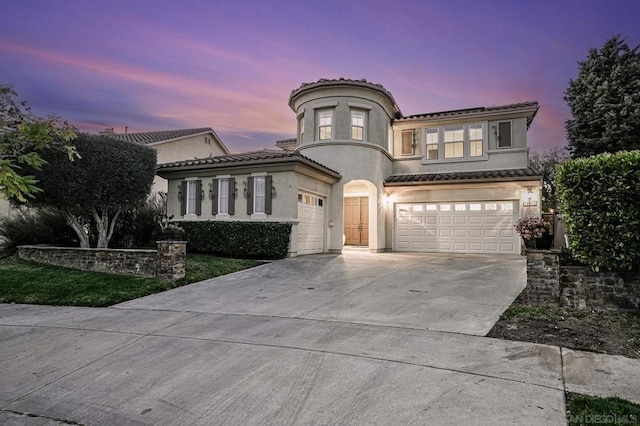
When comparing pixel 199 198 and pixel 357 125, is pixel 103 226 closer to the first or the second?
pixel 199 198

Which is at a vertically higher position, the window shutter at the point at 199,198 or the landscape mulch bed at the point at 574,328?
the window shutter at the point at 199,198

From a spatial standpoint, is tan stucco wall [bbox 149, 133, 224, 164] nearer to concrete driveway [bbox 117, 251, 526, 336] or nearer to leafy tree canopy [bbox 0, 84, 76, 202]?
leafy tree canopy [bbox 0, 84, 76, 202]

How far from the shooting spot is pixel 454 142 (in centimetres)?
1739

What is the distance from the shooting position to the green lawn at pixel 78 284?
798 centimetres

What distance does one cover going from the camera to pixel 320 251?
15414mm

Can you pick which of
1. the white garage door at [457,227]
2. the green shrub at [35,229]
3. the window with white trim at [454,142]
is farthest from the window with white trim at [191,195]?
the window with white trim at [454,142]

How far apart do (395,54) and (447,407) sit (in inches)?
569

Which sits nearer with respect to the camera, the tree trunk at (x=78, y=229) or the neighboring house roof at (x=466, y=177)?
the tree trunk at (x=78, y=229)

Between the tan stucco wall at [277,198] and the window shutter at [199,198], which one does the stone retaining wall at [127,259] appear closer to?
the tan stucco wall at [277,198]

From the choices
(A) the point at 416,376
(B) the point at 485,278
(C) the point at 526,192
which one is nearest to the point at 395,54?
(C) the point at 526,192

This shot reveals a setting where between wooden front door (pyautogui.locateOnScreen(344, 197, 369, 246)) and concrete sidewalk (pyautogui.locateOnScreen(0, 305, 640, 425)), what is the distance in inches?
490

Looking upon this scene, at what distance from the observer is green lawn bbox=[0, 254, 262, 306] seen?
798 cm

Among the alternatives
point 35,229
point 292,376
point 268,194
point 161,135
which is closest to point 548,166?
point 268,194

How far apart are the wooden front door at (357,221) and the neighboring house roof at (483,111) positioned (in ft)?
13.7
